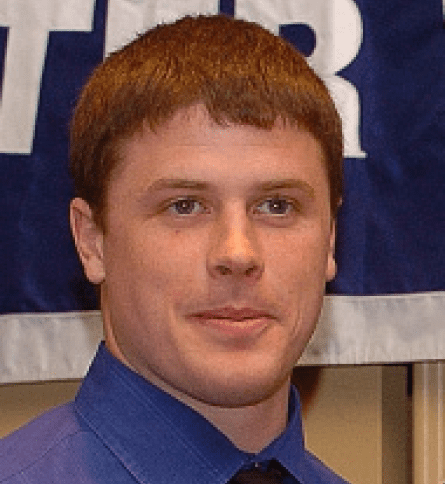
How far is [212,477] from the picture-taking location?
3.63 ft

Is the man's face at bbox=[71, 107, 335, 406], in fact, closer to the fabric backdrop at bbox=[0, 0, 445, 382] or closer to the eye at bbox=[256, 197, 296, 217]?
the eye at bbox=[256, 197, 296, 217]

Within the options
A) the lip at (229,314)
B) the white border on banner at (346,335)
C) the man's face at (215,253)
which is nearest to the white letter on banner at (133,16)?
the white border on banner at (346,335)

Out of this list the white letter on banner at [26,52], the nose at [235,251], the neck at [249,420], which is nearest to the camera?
the nose at [235,251]

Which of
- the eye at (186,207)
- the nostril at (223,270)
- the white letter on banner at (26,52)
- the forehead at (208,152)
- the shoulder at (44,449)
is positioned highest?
the white letter on banner at (26,52)

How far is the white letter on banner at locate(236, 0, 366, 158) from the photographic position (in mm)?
1789

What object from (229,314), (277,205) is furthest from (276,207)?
(229,314)

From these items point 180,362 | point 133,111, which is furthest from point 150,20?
point 180,362

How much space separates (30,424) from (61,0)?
801 mm

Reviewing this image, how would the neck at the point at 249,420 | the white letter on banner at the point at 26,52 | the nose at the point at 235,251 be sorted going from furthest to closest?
1. the white letter on banner at the point at 26,52
2. the neck at the point at 249,420
3. the nose at the point at 235,251

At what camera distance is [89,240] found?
1.18m

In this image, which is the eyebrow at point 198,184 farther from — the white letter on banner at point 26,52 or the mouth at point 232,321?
the white letter on banner at point 26,52

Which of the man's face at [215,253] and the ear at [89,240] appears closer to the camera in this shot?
the man's face at [215,253]

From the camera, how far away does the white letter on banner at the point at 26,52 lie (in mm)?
1738

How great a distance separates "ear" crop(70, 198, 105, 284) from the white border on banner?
593 millimetres
